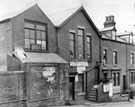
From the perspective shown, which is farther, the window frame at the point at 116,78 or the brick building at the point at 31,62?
the window frame at the point at 116,78

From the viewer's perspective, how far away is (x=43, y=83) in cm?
1614

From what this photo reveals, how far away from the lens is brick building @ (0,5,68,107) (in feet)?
48.1

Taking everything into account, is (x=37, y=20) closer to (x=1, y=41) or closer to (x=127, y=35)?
(x=1, y=41)

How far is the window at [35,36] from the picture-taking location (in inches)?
681

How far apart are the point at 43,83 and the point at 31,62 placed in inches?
83.2

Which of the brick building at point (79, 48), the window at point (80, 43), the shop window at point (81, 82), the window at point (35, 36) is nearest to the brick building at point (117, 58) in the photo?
the brick building at point (79, 48)

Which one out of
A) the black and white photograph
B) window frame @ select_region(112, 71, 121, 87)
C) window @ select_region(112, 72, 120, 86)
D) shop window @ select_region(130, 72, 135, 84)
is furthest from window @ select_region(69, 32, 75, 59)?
shop window @ select_region(130, 72, 135, 84)

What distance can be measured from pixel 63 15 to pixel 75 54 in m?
4.46

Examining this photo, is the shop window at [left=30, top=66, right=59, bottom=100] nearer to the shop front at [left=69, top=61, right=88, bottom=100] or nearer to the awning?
the awning

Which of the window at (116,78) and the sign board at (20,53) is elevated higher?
the sign board at (20,53)

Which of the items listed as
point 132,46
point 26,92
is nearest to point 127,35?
point 132,46

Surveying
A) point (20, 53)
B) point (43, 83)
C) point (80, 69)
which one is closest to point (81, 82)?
point (80, 69)

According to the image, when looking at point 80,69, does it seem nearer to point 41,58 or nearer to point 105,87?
point 105,87

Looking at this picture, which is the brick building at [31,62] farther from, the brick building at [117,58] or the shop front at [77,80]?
the brick building at [117,58]
